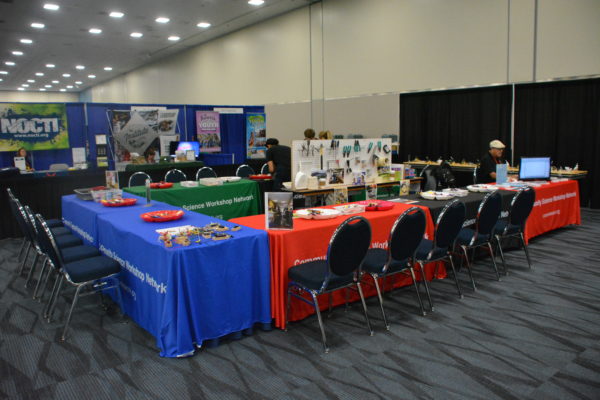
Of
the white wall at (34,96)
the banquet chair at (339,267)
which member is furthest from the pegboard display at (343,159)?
the white wall at (34,96)

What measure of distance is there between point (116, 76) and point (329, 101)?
14180 mm

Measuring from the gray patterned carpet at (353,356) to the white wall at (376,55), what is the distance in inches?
202

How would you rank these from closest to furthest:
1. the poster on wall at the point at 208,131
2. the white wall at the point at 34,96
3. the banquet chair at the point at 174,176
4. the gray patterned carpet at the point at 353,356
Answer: the gray patterned carpet at the point at 353,356, the banquet chair at the point at 174,176, the poster on wall at the point at 208,131, the white wall at the point at 34,96

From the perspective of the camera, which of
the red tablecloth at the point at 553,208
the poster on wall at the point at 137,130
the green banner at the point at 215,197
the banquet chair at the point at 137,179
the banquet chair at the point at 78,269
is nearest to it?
the banquet chair at the point at 78,269

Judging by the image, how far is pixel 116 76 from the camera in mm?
21266

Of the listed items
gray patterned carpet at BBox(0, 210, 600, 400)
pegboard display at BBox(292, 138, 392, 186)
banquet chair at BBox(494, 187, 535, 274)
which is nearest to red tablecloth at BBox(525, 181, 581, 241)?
banquet chair at BBox(494, 187, 535, 274)

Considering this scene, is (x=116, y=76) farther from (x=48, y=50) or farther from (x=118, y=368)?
(x=118, y=368)

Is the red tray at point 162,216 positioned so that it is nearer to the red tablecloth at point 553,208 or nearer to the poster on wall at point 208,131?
the red tablecloth at point 553,208

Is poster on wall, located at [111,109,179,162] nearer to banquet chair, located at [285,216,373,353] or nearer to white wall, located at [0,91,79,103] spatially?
banquet chair, located at [285,216,373,353]

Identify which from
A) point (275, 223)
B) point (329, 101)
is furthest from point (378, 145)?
point (329, 101)

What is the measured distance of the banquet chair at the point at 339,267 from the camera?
9.22 feet

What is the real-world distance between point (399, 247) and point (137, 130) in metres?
8.27

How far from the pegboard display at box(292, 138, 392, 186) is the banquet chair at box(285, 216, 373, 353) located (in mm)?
2556

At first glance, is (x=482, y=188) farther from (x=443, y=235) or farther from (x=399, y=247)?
(x=399, y=247)
